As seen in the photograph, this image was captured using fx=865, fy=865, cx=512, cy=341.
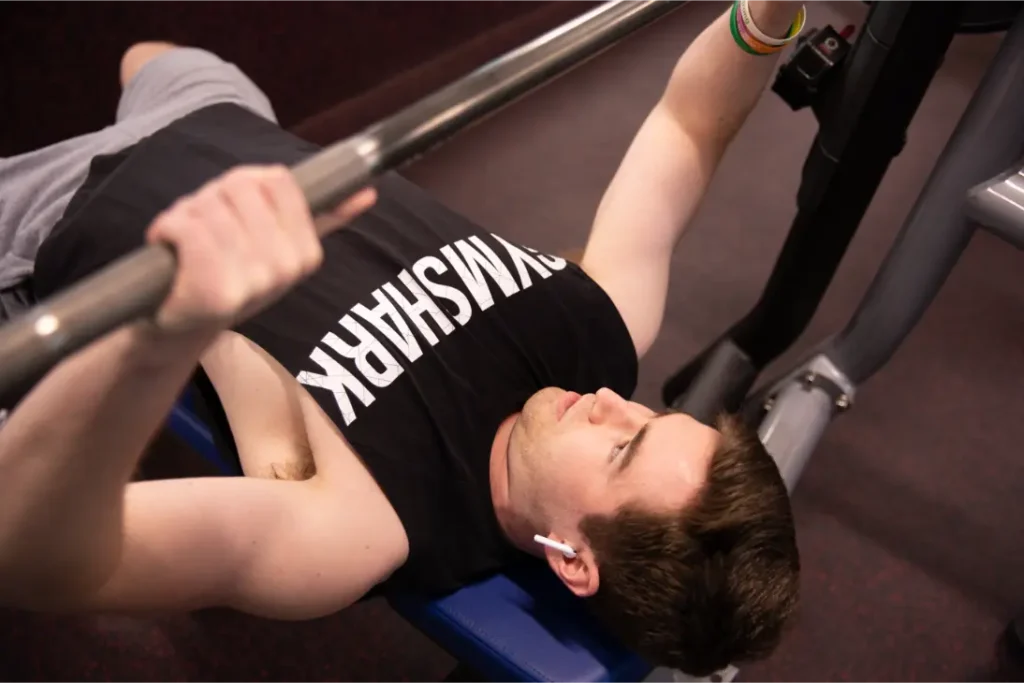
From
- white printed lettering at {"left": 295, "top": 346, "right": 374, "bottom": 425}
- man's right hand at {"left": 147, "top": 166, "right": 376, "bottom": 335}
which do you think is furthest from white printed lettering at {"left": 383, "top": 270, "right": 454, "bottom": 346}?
man's right hand at {"left": 147, "top": 166, "right": 376, "bottom": 335}

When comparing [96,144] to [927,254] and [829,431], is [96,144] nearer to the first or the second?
[927,254]

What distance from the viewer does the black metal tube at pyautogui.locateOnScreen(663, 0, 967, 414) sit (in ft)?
3.70

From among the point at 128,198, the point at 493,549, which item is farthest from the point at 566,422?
the point at 128,198

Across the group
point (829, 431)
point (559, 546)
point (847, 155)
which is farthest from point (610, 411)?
point (829, 431)

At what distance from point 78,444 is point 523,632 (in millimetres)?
568

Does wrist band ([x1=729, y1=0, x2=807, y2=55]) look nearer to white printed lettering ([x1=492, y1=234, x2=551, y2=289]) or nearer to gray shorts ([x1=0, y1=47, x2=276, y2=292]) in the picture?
white printed lettering ([x1=492, y1=234, x2=551, y2=289])

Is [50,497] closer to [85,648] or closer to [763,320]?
[85,648]

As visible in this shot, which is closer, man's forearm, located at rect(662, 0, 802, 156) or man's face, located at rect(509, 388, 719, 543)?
man's face, located at rect(509, 388, 719, 543)

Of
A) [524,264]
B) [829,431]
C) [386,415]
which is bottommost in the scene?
[829,431]

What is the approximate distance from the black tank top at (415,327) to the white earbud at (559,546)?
0.08 metres

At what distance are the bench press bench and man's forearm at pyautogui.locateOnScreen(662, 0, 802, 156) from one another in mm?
686

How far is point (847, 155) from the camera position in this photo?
4.09 feet

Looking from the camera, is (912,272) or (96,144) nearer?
(912,272)

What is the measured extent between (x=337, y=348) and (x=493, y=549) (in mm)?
314
